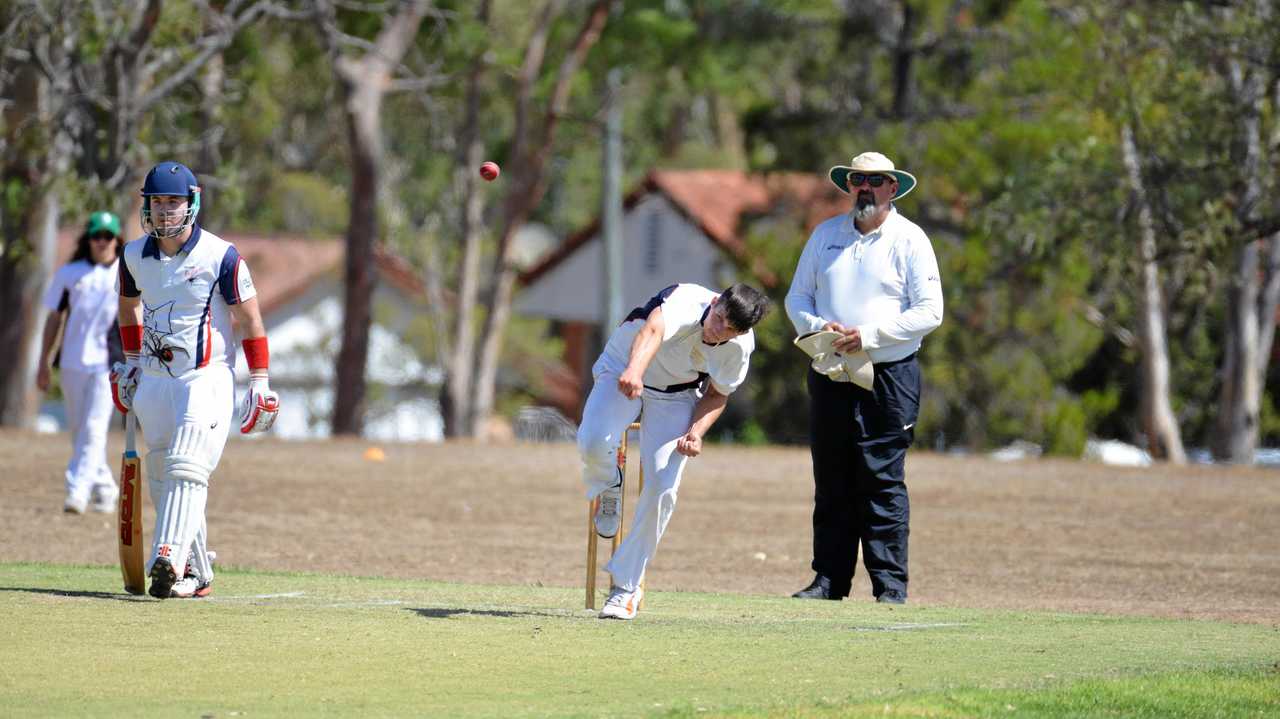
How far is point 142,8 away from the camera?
27.0 meters

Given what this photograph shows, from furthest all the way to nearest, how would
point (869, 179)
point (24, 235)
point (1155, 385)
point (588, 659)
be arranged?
point (1155, 385)
point (24, 235)
point (869, 179)
point (588, 659)

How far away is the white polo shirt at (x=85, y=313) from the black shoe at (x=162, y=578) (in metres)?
5.37

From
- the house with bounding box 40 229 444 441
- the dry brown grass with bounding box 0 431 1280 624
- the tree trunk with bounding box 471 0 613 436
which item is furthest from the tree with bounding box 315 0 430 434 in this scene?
the house with bounding box 40 229 444 441

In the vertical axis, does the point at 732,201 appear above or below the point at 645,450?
above

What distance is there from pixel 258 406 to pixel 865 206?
11.3 ft

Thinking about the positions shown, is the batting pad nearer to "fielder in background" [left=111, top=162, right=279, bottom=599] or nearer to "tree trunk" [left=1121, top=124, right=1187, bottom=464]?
"fielder in background" [left=111, top=162, right=279, bottom=599]

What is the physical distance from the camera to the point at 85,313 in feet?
49.6

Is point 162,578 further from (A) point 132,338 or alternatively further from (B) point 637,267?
(B) point 637,267

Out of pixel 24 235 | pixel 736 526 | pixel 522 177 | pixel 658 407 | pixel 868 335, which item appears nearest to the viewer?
pixel 658 407

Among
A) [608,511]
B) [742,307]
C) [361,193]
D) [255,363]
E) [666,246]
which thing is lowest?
[608,511]

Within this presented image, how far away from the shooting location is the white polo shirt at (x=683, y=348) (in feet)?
31.6

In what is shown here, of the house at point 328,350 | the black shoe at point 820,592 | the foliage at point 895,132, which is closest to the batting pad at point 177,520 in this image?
the black shoe at point 820,592

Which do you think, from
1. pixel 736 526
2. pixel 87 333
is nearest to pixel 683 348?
pixel 87 333

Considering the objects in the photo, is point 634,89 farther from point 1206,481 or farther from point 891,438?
point 891,438
